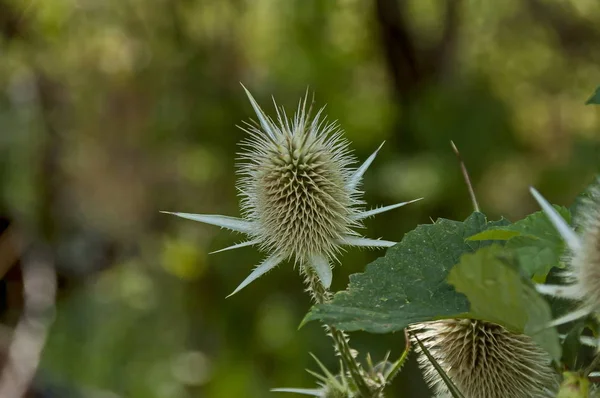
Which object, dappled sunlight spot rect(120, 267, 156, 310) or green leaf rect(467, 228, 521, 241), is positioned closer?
green leaf rect(467, 228, 521, 241)

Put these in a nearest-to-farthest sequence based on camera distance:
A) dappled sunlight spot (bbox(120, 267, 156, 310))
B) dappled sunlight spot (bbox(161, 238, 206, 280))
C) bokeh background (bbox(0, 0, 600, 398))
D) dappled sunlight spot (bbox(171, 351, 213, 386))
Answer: bokeh background (bbox(0, 0, 600, 398)) → dappled sunlight spot (bbox(161, 238, 206, 280)) → dappled sunlight spot (bbox(171, 351, 213, 386)) → dappled sunlight spot (bbox(120, 267, 156, 310))

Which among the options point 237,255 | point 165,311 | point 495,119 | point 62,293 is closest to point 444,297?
point 237,255

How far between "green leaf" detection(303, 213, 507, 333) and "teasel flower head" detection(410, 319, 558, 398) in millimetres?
57

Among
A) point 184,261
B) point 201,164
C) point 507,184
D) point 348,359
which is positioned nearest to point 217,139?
point 201,164

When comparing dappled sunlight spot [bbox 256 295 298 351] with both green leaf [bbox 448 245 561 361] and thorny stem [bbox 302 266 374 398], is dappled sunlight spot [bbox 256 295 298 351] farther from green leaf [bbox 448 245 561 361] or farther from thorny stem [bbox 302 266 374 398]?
green leaf [bbox 448 245 561 361]

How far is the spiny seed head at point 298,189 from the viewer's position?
41.6 inches

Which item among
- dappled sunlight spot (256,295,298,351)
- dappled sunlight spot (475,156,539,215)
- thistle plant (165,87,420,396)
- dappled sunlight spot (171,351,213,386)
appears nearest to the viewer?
thistle plant (165,87,420,396)

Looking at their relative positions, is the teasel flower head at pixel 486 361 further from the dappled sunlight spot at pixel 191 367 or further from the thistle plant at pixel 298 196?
the dappled sunlight spot at pixel 191 367

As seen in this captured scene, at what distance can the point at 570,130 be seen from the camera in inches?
193

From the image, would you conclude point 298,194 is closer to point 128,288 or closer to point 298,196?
point 298,196

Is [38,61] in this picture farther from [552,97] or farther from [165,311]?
[552,97]

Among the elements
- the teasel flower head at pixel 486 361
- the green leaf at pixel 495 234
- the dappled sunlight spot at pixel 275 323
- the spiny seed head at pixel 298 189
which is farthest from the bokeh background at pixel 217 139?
the green leaf at pixel 495 234

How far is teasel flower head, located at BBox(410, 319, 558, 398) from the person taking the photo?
0.80 meters

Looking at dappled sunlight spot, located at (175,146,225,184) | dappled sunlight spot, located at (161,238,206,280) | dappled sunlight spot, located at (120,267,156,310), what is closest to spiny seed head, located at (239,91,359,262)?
dappled sunlight spot, located at (161,238,206,280)
